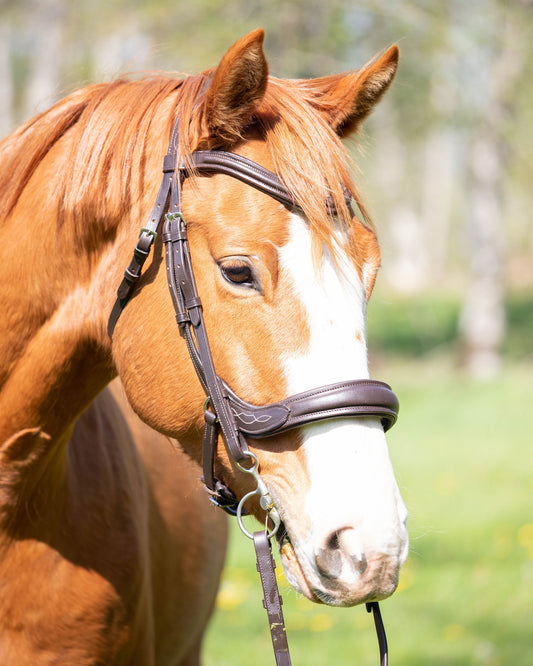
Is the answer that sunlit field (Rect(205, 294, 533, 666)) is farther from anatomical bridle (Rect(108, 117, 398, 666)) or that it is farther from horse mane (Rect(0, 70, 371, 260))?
horse mane (Rect(0, 70, 371, 260))

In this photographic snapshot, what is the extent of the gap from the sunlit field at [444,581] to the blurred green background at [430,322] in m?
0.02

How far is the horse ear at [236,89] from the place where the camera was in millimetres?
1828

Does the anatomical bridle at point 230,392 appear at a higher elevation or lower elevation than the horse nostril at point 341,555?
higher

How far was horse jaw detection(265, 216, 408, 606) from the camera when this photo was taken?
1.63 metres

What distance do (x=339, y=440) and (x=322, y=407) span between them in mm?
87

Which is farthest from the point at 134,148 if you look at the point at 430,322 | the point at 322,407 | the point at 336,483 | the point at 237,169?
the point at 430,322

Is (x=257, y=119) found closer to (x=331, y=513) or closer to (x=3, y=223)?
(x=3, y=223)

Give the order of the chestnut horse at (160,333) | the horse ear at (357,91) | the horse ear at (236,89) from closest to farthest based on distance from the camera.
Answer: the chestnut horse at (160,333)
the horse ear at (236,89)
the horse ear at (357,91)

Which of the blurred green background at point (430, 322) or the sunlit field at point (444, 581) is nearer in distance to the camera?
the sunlit field at point (444, 581)

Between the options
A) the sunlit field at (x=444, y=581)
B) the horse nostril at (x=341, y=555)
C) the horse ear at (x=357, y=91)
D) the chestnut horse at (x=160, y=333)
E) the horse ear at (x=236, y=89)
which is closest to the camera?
the horse nostril at (x=341, y=555)

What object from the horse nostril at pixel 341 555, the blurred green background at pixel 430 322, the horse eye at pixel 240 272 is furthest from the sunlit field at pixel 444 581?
the horse eye at pixel 240 272

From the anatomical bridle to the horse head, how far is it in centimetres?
2

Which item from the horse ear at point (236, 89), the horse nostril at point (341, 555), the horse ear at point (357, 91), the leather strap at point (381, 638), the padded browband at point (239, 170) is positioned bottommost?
the leather strap at point (381, 638)

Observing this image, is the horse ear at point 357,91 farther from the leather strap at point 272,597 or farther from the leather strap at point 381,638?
the leather strap at point 381,638
